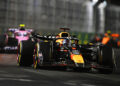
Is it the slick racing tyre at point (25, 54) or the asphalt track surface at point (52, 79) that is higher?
the slick racing tyre at point (25, 54)

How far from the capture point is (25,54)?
9.73 m

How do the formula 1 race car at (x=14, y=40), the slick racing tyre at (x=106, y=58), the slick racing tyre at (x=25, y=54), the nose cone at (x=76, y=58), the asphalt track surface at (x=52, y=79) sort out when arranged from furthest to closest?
the formula 1 race car at (x=14, y=40), the slick racing tyre at (x=25, y=54), the slick racing tyre at (x=106, y=58), the nose cone at (x=76, y=58), the asphalt track surface at (x=52, y=79)

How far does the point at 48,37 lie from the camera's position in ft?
33.4

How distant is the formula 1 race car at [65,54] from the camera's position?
8.65 m

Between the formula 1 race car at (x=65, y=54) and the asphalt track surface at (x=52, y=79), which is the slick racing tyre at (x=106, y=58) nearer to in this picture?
the formula 1 race car at (x=65, y=54)

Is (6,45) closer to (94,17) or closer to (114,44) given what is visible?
(114,44)

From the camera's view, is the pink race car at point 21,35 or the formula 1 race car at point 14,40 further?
the pink race car at point 21,35

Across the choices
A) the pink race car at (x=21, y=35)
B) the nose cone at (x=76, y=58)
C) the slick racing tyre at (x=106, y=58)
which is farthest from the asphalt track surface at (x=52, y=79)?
the pink race car at (x=21, y=35)

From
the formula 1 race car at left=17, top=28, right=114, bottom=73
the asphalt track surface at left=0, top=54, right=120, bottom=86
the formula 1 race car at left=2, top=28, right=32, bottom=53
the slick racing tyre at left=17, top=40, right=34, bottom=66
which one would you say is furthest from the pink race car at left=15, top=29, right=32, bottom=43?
the asphalt track surface at left=0, top=54, right=120, bottom=86

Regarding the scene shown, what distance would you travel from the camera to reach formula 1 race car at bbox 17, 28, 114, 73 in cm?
865

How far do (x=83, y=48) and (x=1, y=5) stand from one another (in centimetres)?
2702

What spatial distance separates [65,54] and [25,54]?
152cm

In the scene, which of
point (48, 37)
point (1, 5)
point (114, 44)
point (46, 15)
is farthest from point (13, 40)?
point (46, 15)

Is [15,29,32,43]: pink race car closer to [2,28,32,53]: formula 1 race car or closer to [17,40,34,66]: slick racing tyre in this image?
[2,28,32,53]: formula 1 race car
